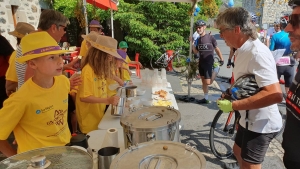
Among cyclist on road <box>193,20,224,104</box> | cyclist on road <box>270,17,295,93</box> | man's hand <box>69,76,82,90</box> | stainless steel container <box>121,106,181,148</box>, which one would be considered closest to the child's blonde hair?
man's hand <box>69,76,82,90</box>

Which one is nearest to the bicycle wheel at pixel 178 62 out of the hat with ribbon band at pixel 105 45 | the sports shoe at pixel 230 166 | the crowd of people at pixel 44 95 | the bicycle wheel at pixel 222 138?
the bicycle wheel at pixel 222 138

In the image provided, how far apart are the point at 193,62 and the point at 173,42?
431 cm

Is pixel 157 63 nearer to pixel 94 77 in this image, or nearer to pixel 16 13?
pixel 16 13

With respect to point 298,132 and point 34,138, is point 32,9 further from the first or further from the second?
point 298,132

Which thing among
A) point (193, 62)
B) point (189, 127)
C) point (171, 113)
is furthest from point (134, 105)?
point (193, 62)

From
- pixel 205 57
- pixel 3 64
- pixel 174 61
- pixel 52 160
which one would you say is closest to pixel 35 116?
pixel 52 160

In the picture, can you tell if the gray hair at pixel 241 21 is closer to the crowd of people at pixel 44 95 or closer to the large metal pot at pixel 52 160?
the crowd of people at pixel 44 95

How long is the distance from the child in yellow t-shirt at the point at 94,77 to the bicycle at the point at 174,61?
7.05m

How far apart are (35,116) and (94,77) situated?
82cm

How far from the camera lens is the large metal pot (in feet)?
3.10

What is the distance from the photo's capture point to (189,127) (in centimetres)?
419

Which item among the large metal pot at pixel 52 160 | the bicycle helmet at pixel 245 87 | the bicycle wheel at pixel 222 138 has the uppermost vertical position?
the bicycle helmet at pixel 245 87

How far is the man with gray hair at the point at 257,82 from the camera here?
5.55 ft

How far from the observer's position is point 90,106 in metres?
2.35
